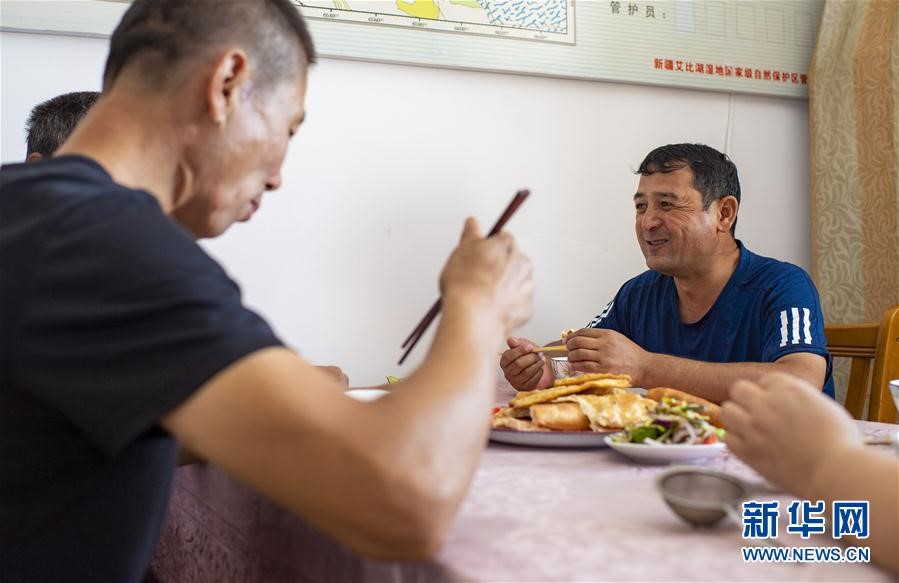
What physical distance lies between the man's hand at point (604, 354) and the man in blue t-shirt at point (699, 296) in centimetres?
1

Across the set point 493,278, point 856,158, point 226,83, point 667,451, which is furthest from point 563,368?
point 856,158

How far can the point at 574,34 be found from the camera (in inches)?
94.8

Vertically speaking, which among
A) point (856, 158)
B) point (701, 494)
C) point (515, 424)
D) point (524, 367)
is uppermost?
point (856, 158)

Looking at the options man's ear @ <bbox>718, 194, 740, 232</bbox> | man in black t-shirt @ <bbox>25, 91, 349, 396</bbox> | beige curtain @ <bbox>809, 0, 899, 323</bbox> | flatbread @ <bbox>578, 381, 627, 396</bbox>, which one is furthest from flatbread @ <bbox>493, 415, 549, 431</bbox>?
beige curtain @ <bbox>809, 0, 899, 323</bbox>

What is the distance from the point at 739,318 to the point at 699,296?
0.17 m

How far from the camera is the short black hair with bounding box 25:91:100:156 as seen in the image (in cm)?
170

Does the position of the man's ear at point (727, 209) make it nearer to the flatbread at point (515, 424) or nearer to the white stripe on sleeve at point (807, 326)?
the white stripe on sleeve at point (807, 326)

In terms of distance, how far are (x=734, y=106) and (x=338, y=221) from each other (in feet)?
4.87

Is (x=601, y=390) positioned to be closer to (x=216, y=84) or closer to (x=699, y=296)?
(x=216, y=84)

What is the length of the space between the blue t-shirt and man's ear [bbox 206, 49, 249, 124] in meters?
1.43

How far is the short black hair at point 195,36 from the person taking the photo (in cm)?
87

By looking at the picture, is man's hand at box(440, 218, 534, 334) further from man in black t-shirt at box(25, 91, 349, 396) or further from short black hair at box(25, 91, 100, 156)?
short black hair at box(25, 91, 100, 156)

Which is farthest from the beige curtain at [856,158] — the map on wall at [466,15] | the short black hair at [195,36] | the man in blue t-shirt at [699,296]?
the short black hair at [195,36]

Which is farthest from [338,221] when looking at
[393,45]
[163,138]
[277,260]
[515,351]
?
[163,138]
